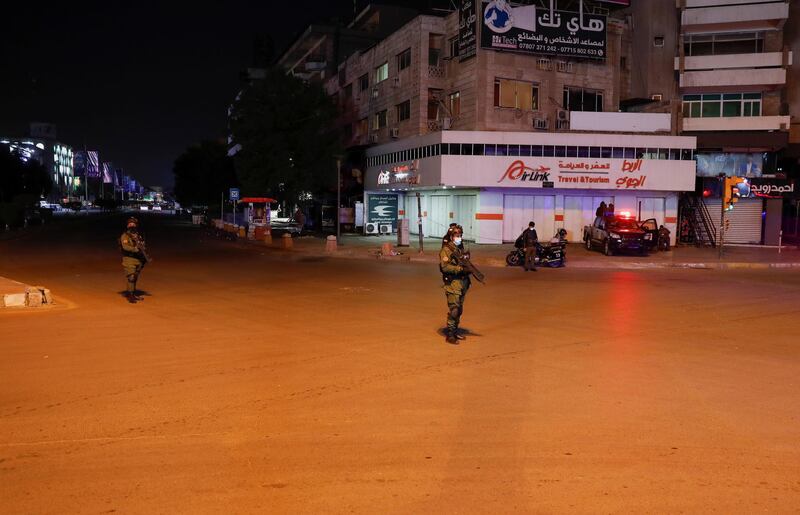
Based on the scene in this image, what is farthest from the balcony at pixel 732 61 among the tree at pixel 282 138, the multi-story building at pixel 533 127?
the tree at pixel 282 138

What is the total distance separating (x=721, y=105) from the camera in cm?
4009

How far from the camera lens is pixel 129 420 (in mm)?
6625

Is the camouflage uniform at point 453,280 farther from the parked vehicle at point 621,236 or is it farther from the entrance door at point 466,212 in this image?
the entrance door at point 466,212

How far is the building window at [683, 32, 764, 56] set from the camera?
4006 centimetres

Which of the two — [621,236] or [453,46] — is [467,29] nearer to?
[453,46]

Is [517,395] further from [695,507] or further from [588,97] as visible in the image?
[588,97]

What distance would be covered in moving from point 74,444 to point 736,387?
23.2ft

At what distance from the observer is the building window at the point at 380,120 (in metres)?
47.6

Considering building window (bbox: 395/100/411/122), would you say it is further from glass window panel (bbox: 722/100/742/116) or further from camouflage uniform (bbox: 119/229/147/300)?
camouflage uniform (bbox: 119/229/147/300)

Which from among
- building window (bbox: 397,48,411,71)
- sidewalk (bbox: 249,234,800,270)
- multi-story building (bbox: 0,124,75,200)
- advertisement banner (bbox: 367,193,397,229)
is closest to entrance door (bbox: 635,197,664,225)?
sidewalk (bbox: 249,234,800,270)

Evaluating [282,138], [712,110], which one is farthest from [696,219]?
[282,138]

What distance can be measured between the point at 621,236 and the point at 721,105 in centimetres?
1622

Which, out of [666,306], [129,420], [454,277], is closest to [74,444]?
[129,420]

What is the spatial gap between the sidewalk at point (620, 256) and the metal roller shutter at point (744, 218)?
3234 mm
